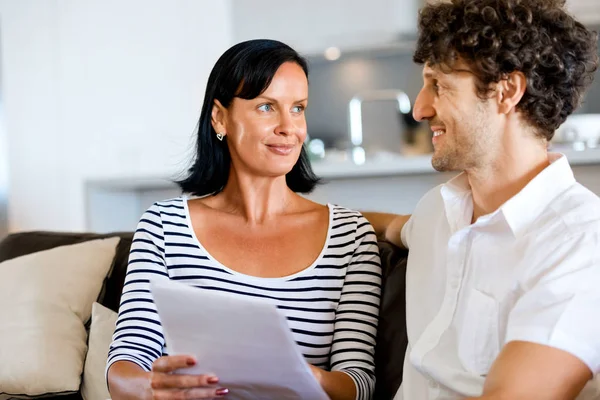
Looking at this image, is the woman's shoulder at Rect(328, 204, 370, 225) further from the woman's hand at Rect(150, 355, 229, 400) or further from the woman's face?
the woman's hand at Rect(150, 355, 229, 400)

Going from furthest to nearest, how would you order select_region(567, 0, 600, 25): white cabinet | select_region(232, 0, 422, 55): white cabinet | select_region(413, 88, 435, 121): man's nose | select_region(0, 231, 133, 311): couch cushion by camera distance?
select_region(232, 0, 422, 55): white cabinet, select_region(567, 0, 600, 25): white cabinet, select_region(0, 231, 133, 311): couch cushion, select_region(413, 88, 435, 121): man's nose

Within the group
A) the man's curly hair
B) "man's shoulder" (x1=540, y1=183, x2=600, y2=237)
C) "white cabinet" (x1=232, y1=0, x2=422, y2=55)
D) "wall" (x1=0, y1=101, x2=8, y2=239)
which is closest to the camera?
"man's shoulder" (x1=540, y1=183, x2=600, y2=237)

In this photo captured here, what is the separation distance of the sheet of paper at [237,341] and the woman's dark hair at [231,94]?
54cm

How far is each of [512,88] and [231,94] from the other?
2.09ft

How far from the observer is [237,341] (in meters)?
1.33

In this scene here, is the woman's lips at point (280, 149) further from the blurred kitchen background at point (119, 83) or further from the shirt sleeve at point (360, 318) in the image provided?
the blurred kitchen background at point (119, 83)

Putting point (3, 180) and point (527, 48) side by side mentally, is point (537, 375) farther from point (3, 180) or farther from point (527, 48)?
point (3, 180)

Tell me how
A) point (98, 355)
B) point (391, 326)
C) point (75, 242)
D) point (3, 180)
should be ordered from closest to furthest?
point (391, 326) → point (98, 355) → point (75, 242) → point (3, 180)

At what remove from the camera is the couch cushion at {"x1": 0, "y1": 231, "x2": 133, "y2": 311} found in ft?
7.16

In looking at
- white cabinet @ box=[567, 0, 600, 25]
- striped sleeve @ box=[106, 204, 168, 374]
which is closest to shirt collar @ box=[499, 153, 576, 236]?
striped sleeve @ box=[106, 204, 168, 374]

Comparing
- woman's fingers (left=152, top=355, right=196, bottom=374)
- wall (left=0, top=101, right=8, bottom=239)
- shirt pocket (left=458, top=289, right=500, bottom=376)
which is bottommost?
wall (left=0, top=101, right=8, bottom=239)

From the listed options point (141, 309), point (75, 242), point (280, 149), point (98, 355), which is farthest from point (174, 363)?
point (75, 242)

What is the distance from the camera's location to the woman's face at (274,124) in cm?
176

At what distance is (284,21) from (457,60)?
3.99m
